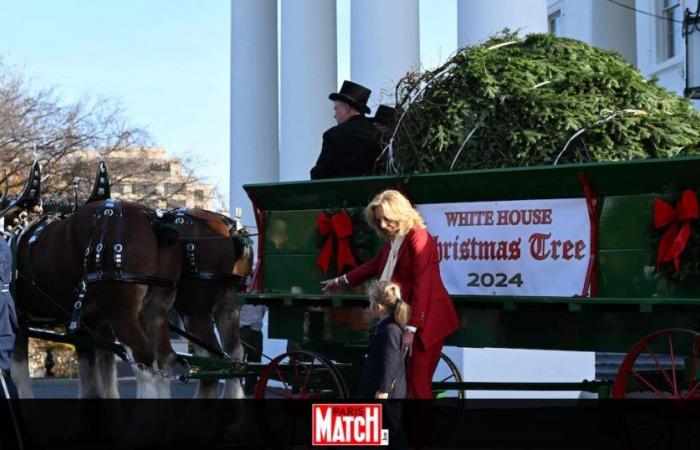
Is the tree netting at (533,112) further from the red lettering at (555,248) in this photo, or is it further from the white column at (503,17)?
the white column at (503,17)

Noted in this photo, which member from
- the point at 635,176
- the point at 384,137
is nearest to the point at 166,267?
the point at 384,137

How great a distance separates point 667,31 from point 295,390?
1395 cm

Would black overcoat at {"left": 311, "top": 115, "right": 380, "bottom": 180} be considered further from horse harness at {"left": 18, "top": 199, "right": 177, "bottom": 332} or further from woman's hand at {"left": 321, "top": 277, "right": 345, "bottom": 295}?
horse harness at {"left": 18, "top": 199, "right": 177, "bottom": 332}

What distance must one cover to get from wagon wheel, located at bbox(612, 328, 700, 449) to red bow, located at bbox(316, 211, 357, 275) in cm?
212

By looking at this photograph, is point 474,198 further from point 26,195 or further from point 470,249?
A: point 26,195

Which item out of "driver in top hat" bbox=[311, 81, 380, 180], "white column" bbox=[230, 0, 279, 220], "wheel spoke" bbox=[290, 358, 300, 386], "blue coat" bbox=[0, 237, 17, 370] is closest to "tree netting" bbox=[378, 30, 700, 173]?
"driver in top hat" bbox=[311, 81, 380, 180]

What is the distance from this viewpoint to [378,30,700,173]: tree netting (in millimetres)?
8391

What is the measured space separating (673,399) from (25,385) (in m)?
5.88

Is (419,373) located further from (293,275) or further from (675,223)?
(293,275)

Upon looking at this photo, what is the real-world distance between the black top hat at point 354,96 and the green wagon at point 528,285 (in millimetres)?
1198

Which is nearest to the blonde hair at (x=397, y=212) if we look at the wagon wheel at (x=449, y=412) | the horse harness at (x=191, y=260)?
the wagon wheel at (x=449, y=412)

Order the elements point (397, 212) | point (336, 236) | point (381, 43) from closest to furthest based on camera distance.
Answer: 1. point (397, 212)
2. point (336, 236)
3. point (381, 43)

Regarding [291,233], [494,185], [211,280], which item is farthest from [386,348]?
[211,280]

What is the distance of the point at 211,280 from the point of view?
421 inches
